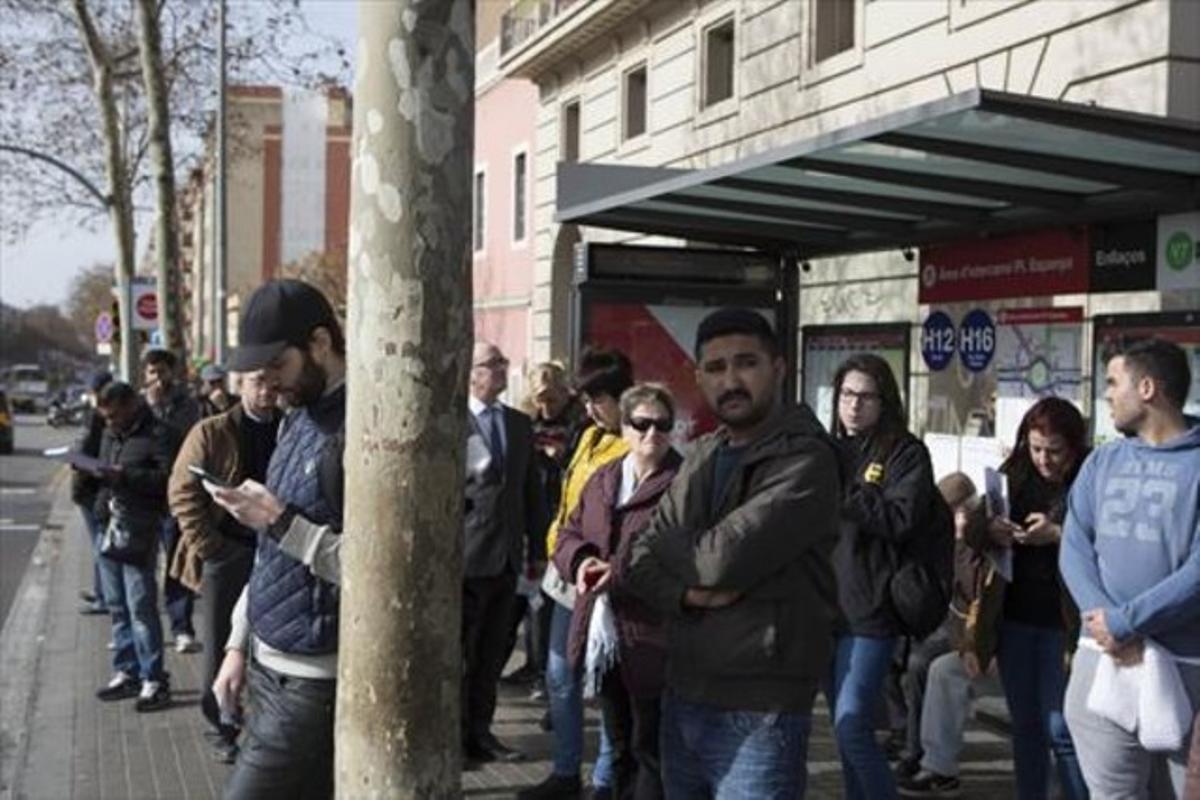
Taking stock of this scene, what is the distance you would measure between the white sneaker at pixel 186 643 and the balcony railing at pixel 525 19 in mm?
15404

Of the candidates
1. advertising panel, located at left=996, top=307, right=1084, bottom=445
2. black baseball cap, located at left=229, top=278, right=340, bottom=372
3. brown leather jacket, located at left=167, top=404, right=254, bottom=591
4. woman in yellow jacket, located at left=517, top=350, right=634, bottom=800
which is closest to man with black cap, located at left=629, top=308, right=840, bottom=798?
black baseball cap, located at left=229, top=278, right=340, bottom=372

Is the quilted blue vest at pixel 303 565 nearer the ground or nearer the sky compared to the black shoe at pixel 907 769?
nearer the sky

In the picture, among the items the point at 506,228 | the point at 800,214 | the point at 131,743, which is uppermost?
the point at 506,228

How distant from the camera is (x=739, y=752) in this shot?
3598 millimetres

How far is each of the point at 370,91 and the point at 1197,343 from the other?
5.39 meters

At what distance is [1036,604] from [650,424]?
5.20 ft

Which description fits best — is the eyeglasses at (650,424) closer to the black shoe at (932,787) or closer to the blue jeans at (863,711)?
the blue jeans at (863,711)

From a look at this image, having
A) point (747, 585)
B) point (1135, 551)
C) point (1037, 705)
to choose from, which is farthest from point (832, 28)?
point (747, 585)

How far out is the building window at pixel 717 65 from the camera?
Answer: 18.4m

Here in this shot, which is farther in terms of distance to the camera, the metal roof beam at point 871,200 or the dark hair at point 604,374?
the metal roof beam at point 871,200

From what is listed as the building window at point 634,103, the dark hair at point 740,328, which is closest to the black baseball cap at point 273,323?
the dark hair at point 740,328

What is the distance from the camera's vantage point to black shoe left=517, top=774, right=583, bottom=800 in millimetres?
A: 6234

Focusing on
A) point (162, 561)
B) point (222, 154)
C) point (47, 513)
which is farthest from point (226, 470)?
point (222, 154)

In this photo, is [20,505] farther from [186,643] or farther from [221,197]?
[186,643]
